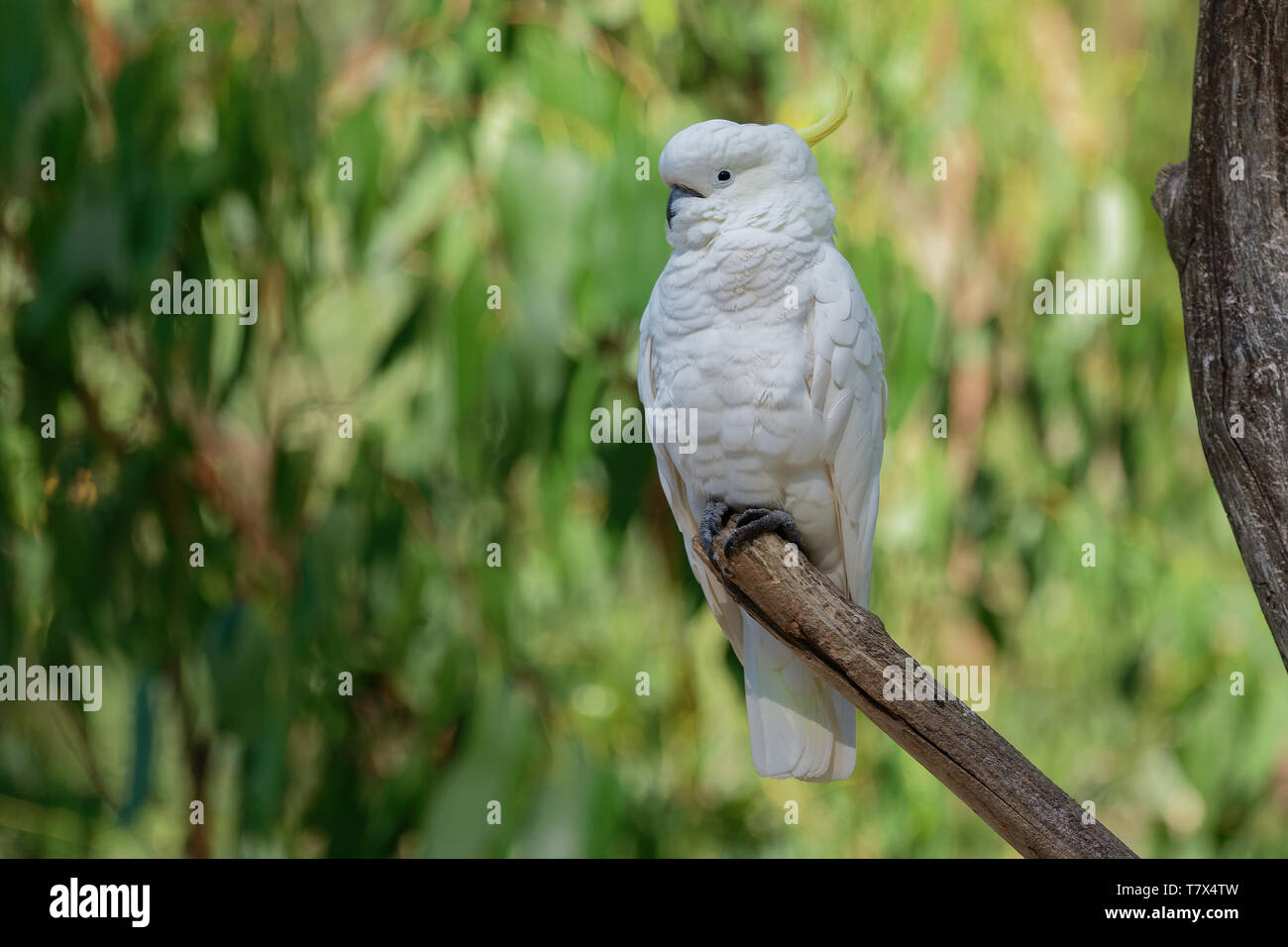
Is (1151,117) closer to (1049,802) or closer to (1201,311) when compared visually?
(1201,311)

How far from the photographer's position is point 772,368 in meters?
1.37

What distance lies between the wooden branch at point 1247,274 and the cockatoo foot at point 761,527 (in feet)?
1.49

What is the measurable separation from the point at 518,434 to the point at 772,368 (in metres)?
0.63

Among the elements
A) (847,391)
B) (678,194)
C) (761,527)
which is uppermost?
(678,194)

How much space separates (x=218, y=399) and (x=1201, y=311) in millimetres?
1363

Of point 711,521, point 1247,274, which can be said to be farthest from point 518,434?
point 1247,274

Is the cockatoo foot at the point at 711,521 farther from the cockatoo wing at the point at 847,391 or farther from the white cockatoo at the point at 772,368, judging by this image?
the cockatoo wing at the point at 847,391

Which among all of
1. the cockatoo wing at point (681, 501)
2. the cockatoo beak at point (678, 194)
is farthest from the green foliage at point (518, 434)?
the cockatoo beak at point (678, 194)

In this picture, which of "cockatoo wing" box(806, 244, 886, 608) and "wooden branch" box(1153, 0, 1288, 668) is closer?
"wooden branch" box(1153, 0, 1288, 668)

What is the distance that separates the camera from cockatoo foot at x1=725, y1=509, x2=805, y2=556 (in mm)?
1369

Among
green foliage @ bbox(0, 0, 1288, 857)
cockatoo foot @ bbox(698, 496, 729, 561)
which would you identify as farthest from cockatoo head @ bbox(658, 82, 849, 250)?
green foliage @ bbox(0, 0, 1288, 857)

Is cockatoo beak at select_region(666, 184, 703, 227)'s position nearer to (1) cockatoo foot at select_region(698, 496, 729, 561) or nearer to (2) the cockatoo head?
(2) the cockatoo head

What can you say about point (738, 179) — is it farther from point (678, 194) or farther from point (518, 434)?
point (518, 434)
